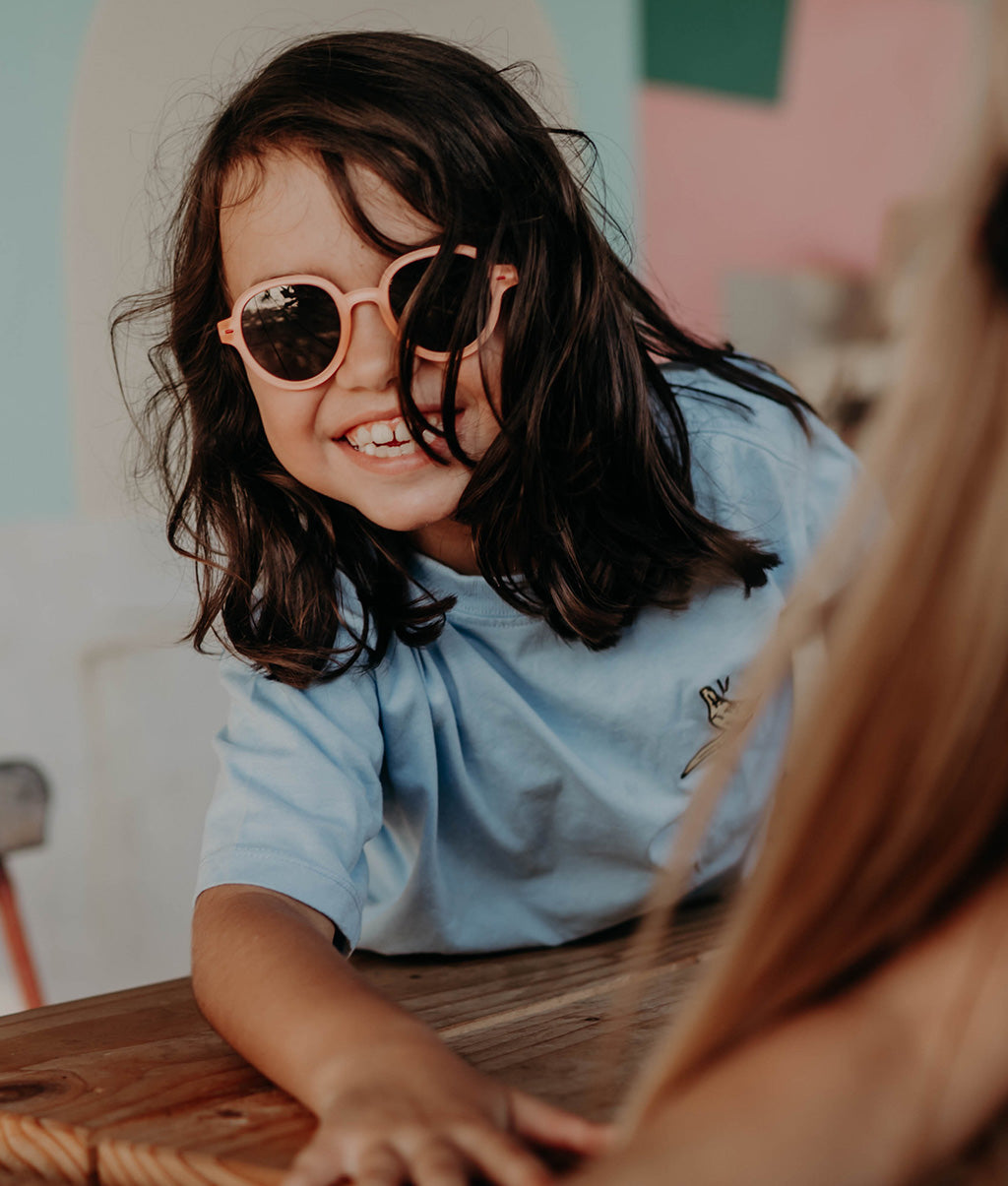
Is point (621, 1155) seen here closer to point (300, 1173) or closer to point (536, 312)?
point (300, 1173)

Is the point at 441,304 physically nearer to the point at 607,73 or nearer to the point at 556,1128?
the point at 556,1128

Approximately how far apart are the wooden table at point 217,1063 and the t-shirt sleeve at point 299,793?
0.10 meters

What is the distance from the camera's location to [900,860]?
1.46ft

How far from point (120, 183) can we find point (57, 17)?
276 millimetres

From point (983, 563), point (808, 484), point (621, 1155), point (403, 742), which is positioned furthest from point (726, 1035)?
point (808, 484)

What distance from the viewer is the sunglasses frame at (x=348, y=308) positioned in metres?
0.96

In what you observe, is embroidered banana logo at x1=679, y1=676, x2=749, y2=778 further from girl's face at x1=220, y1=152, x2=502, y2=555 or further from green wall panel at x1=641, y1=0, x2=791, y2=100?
green wall panel at x1=641, y1=0, x2=791, y2=100

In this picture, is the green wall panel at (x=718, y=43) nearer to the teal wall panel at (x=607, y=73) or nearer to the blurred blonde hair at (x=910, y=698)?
the teal wall panel at (x=607, y=73)

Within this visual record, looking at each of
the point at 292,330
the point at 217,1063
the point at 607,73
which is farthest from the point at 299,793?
the point at 607,73

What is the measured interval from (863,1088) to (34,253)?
2.09 metres

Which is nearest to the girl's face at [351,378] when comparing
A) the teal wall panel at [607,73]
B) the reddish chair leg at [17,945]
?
the reddish chair leg at [17,945]

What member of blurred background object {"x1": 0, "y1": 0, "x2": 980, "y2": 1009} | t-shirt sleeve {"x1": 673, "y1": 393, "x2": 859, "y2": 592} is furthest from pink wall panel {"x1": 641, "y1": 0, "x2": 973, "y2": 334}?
t-shirt sleeve {"x1": 673, "y1": 393, "x2": 859, "y2": 592}

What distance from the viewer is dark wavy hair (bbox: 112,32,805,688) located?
1026mm

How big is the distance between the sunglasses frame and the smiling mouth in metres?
0.05
